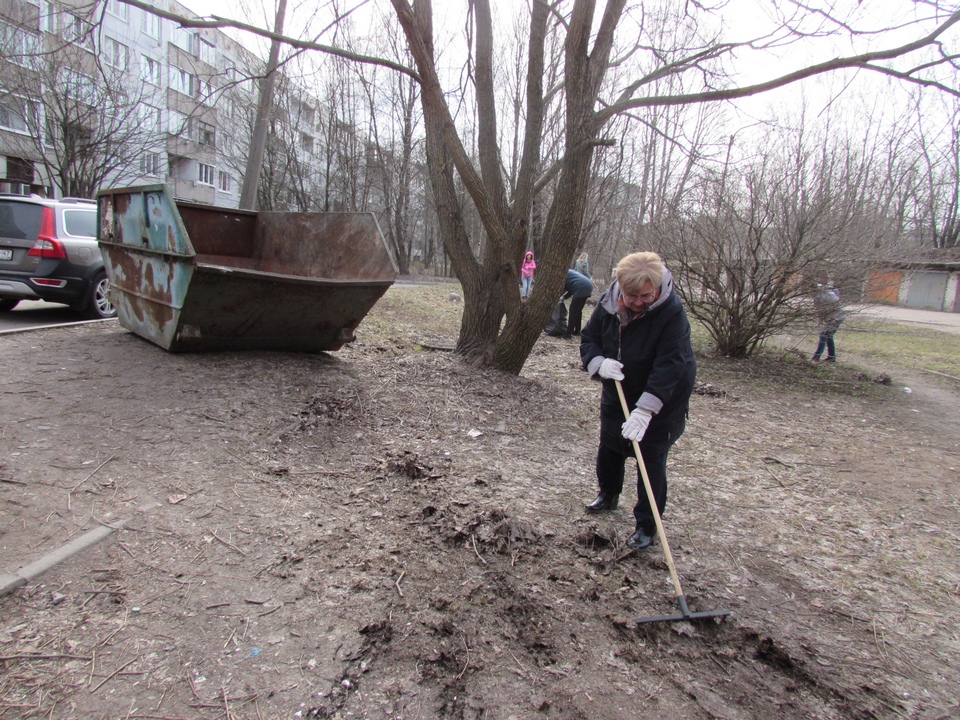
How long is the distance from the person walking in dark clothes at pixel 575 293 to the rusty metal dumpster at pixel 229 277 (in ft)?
17.3

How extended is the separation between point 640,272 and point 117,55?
22.8 m

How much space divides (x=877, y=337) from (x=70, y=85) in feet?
76.3

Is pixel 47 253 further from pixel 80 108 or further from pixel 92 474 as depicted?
pixel 80 108

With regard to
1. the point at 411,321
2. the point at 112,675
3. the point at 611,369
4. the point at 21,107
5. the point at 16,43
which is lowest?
the point at 112,675

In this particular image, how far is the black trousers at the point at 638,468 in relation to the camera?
3193mm

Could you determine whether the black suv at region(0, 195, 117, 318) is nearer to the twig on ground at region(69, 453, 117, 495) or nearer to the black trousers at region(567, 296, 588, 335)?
the twig on ground at region(69, 453, 117, 495)

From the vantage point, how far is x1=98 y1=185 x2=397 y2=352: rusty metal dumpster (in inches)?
196

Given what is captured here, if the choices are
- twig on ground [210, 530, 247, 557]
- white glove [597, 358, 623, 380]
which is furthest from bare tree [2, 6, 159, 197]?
white glove [597, 358, 623, 380]

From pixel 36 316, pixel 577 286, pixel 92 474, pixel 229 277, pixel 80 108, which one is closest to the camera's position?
pixel 92 474

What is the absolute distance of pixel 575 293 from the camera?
35.4 feet

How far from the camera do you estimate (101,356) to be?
5328 millimetres

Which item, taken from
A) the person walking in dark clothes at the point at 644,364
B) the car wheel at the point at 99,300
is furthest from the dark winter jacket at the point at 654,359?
the car wheel at the point at 99,300

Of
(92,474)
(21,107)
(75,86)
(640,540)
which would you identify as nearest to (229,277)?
(92,474)

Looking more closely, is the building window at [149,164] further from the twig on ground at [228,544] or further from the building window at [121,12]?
the twig on ground at [228,544]
